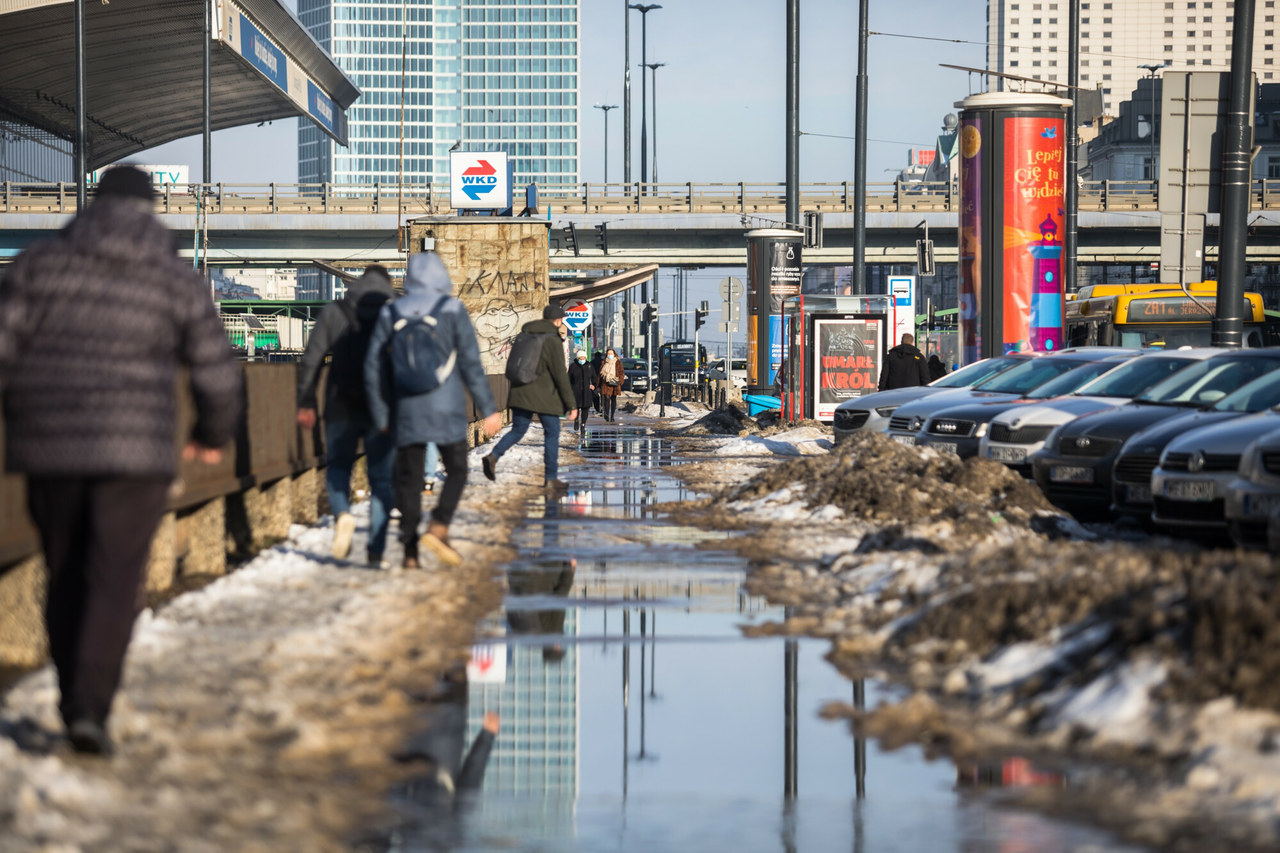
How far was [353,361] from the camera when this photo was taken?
10055 millimetres

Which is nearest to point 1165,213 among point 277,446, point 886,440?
point 886,440

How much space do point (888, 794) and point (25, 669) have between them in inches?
151

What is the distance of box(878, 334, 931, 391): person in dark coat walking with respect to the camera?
24438 mm

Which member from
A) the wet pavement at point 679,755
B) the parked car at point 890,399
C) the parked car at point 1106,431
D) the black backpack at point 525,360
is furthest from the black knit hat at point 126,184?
the parked car at point 890,399

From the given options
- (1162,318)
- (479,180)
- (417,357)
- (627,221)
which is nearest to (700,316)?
(627,221)

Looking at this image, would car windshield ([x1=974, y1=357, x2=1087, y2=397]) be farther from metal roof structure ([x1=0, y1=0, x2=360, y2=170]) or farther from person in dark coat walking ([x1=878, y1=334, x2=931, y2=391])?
metal roof structure ([x1=0, y1=0, x2=360, y2=170])

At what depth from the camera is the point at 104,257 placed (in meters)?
5.11

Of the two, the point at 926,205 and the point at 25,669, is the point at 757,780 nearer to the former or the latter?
the point at 25,669

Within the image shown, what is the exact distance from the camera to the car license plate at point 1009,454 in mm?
15680

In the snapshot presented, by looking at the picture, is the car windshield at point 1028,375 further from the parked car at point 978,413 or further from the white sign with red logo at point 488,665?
the white sign with red logo at point 488,665

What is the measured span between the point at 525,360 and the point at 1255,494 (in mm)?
7240

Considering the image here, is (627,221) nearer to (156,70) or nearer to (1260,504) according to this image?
(156,70)

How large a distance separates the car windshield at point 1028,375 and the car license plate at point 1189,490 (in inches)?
267

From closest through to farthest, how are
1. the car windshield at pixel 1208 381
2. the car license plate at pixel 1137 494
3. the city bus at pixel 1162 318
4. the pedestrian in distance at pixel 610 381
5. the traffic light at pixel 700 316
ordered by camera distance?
the car license plate at pixel 1137 494, the car windshield at pixel 1208 381, the city bus at pixel 1162 318, the pedestrian in distance at pixel 610 381, the traffic light at pixel 700 316
